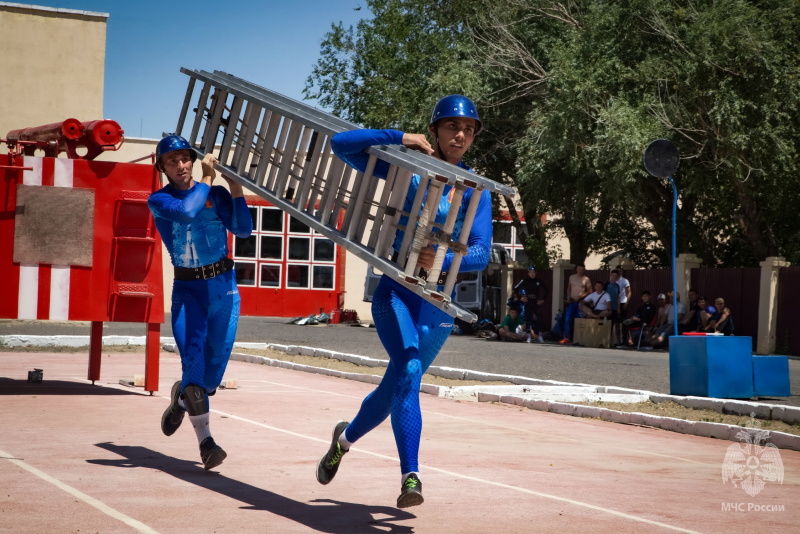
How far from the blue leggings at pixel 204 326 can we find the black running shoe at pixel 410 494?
2.15 meters

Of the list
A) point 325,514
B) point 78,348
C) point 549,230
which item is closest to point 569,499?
point 325,514

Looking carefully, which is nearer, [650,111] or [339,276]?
[650,111]

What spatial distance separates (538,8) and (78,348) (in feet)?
52.8

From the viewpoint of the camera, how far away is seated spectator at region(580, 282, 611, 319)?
1019 inches

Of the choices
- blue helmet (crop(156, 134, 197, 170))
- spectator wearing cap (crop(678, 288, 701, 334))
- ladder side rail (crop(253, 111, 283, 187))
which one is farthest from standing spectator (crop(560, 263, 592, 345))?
blue helmet (crop(156, 134, 197, 170))

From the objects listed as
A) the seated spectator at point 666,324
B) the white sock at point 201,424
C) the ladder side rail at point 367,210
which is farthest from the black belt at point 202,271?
the seated spectator at point 666,324

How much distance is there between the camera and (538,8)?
29.8 m

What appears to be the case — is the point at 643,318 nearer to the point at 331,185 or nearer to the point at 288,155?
the point at 288,155

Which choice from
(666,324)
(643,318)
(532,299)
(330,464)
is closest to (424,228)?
(330,464)

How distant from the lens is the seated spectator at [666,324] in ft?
80.0

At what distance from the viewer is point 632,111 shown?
25.3 m

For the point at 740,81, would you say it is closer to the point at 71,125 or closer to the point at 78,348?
the point at 78,348

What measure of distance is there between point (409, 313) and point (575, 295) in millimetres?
21451

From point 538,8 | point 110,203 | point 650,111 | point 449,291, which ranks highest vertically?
point 538,8
